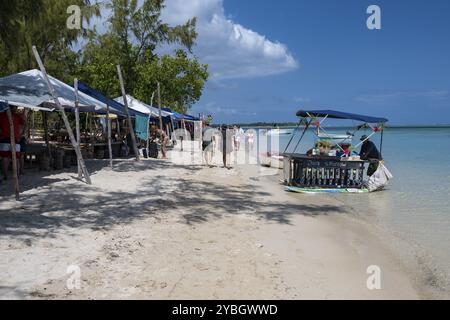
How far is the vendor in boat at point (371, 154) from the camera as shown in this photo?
1348 cm

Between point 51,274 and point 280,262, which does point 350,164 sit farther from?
point 51,274

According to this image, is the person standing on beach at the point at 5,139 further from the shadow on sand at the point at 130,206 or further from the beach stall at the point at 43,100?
the shadow on sand at the point at 130,206

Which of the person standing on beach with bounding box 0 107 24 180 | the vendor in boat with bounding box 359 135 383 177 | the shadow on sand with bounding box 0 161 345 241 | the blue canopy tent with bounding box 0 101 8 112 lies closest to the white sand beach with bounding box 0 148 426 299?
the shadow on sand with bounding box 0 161 345 241

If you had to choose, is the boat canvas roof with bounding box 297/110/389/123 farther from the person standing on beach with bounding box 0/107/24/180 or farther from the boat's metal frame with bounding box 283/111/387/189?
the person standing on beach with bounding box 0/107/24/180

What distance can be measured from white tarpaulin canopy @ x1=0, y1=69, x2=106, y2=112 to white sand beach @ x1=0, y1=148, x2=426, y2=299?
190 centimetres

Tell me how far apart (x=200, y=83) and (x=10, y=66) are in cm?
1358

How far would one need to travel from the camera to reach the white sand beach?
4883 millimetres

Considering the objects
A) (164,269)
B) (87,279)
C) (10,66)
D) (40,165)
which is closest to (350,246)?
(164,269)

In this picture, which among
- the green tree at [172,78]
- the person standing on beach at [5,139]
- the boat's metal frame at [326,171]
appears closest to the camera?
the person standing on beach at [5,139]

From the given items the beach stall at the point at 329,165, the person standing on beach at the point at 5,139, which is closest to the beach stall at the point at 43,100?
the person standing on beach at the point at 5,139

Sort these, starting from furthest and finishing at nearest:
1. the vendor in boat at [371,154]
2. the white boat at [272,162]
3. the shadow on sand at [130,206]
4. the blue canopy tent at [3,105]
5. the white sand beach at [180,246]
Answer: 1. the white boat at [272,162]
2. the vendor in boat at [371,154]
3. the blue canopy tent at [3,105]
4. the shadow on sand at [130,206]
5. the white sand beach at [180,246]

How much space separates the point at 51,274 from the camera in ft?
16.3

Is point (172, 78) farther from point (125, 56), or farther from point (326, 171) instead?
point (326, 171)

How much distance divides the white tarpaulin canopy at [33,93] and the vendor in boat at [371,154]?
819 cm
